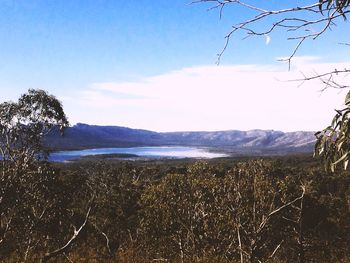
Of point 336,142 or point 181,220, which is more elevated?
point 336,142

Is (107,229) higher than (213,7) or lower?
lower

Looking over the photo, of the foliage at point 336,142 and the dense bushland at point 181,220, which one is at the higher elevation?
the foliage at point 336,142

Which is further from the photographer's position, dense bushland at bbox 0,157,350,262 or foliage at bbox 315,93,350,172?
dense bushland at bbox 0,157,350,262

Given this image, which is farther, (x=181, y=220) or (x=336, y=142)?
(x=181, y=220)

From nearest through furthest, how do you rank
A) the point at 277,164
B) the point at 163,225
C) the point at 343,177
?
the point at 163,225, the point at 343,177, the point at 277,164

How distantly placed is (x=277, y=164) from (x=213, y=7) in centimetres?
5850

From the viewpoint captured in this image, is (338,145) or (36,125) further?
(36,125)

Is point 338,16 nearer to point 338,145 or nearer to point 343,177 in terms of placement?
point 338,145

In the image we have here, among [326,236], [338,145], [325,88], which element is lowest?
[326,236]

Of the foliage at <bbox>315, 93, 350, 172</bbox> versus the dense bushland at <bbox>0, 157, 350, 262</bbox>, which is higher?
the foliage at <bbox>315, 93, 350, 172</bbox>

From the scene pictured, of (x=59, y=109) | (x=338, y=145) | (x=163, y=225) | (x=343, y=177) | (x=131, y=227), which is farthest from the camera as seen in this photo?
(x=343, y=177)

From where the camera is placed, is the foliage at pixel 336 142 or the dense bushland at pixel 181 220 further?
the dense bushland at pixel 181 220

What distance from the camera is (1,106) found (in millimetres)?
28234

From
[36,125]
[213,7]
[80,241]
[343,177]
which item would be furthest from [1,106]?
[343,177]
